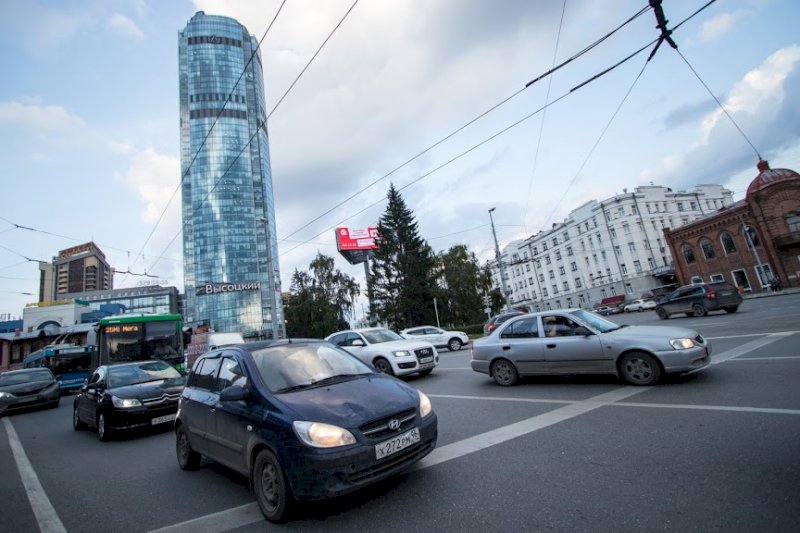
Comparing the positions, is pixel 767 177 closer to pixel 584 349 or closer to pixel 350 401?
pixel 584 349

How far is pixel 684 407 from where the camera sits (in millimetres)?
5238

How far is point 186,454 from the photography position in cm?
544

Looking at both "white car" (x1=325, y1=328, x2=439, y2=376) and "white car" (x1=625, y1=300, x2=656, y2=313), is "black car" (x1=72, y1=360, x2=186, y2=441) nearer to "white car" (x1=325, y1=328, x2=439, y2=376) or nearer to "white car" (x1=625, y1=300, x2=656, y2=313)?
"white car" (x1=325, y1=328, x2=439, y2=376)

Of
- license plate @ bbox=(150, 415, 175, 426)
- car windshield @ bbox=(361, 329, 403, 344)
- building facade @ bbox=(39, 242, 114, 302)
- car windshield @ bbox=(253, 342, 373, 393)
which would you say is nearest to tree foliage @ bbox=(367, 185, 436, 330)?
car windshield @ bbox=(361, 329, 403, 344)

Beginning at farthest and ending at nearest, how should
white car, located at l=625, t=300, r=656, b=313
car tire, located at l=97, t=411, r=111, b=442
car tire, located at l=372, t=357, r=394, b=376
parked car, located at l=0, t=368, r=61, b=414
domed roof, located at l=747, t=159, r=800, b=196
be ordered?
1. white car, located at l=625, t=300, r=656, b=313
2. domed roof, located at l=747, t=159, r=800, b=196
3. parked car, located at l=0, t=368, r=61, b=414
4. car tire, located at l=372, t=357, r=394, b=376
5. car tire, located at l=97, t=411, r=111, b=442

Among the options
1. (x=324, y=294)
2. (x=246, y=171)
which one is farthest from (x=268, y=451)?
(x=246, y=171)

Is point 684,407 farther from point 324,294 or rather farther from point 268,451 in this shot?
point 324,294

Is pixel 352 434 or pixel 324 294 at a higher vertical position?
pixel 324 294

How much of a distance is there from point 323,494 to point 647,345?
6.04m

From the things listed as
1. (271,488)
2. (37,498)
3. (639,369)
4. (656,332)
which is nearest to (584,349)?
(639,369)

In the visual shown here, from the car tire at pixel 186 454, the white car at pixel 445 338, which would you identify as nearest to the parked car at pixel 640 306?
the white car at pixel 445 338

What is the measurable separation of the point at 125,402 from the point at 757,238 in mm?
52503

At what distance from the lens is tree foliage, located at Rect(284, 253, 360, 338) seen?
5988cm

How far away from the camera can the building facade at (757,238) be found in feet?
123
